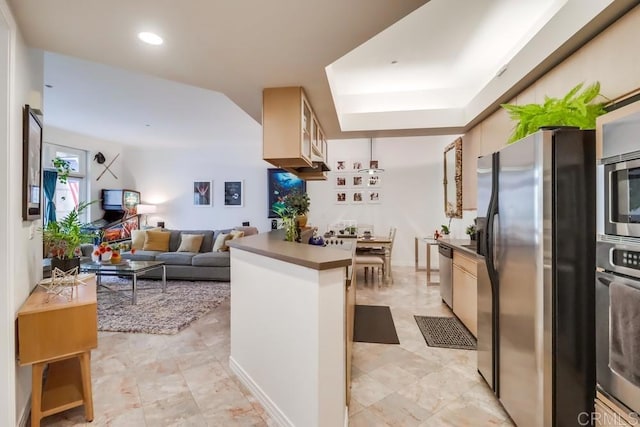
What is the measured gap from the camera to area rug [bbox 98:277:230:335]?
329cm

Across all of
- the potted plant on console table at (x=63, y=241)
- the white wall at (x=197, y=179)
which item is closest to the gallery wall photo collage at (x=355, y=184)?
the white wall at (x=197, y=179)

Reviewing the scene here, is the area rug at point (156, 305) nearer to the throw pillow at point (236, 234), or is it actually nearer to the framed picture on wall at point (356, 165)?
the throw pillow at point (236, 234)

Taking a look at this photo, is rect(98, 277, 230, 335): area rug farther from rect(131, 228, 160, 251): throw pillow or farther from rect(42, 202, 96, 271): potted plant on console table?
rect(42, 202, 96, 271): potted plant on console table

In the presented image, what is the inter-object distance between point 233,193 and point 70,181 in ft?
11.1

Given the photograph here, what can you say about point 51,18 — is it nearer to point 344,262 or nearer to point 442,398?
point 344,262

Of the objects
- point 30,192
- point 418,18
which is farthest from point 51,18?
point 418,18

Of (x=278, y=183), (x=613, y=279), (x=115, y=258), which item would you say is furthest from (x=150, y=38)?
(x=278, y=183)

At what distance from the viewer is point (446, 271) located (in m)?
3.83

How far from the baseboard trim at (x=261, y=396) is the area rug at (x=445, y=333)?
5.52 ft

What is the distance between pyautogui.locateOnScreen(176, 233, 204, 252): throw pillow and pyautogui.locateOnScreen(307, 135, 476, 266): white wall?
2.60 metres

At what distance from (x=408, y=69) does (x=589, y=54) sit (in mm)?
1751

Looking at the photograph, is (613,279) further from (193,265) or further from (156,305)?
(193,265)

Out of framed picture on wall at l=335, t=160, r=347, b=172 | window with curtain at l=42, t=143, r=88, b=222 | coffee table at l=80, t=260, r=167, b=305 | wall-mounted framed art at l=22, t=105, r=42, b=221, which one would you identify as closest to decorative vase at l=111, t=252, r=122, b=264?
coffee table at l=80, t=260, r=167, b=305

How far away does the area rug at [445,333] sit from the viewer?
114 inches
